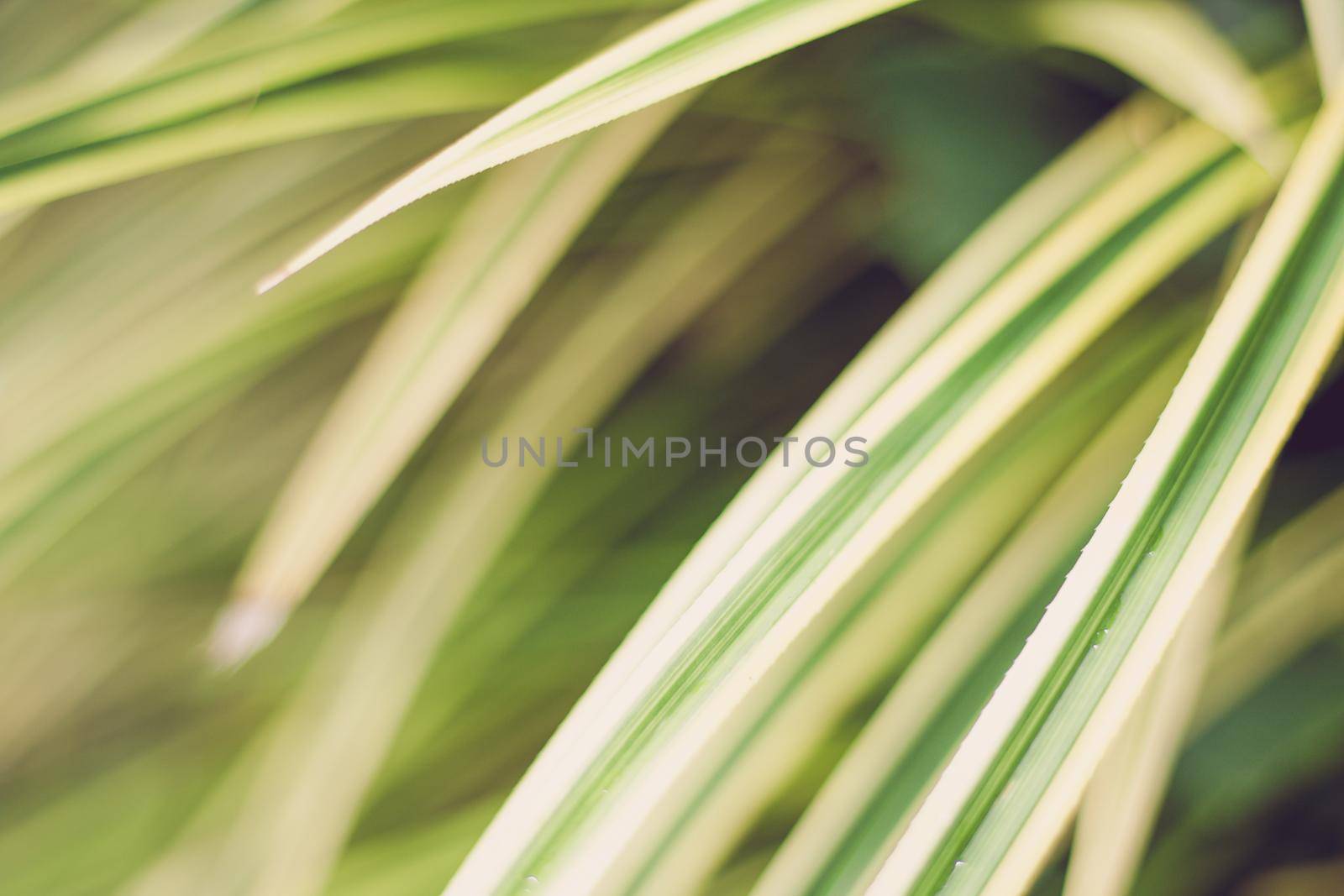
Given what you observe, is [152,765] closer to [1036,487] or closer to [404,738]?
[404,738]

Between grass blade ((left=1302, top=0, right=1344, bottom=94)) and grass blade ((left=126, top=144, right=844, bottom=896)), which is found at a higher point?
grass blade ((left=1302, top=0, right=1344, bottom=94))

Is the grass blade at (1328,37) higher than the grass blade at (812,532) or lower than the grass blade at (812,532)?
higher

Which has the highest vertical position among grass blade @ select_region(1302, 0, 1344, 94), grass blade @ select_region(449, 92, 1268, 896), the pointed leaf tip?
grass blade @ select_region(1302, 0, 1344, 94)

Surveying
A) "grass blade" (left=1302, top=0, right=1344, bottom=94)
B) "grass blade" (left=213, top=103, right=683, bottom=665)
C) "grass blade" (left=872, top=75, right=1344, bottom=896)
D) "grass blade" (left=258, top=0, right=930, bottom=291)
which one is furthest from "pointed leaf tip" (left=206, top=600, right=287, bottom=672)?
"grass blade" (left=1302, top=0, right=1344, bottom=94)

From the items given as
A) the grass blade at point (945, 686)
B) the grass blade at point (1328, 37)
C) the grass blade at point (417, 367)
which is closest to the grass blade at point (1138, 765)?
the grass blade at point (945, 686)

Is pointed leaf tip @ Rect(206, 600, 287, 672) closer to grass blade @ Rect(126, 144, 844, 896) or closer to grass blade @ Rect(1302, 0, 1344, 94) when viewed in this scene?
grass blade @ Rect(126, 144, 844, 896)

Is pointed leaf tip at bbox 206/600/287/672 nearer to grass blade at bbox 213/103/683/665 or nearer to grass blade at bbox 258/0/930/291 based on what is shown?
grass blade at bbox 213/103/683/665

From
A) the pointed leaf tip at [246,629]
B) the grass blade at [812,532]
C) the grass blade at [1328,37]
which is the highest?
the grass blade at [1328,37]

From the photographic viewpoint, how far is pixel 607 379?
468 mm

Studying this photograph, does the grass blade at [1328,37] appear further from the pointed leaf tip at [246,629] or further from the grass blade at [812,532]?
the pointed leaf tip at [246,629]

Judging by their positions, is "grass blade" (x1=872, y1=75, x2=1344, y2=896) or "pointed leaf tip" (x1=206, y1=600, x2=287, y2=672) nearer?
"grass blade" (x1=872, y1=75, x2=1344, y2=896)

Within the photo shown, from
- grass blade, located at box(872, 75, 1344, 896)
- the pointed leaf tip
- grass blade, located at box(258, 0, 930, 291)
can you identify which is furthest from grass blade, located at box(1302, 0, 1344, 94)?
the pointed leaf tip

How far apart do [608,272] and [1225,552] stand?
34 centimetres

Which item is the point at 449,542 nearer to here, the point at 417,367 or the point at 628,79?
the point at 417,367
